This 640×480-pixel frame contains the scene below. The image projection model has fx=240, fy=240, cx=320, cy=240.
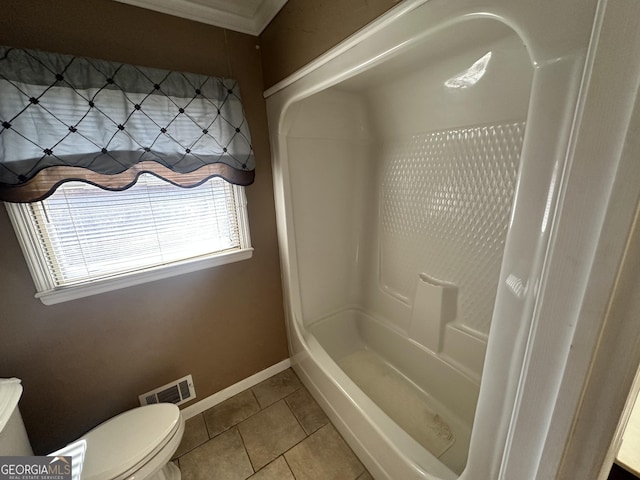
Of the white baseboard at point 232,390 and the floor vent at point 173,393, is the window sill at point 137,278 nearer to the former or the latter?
the floor vent at point 173,393

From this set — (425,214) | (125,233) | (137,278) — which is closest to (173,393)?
(137,278)

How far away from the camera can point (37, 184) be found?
0.98 metres

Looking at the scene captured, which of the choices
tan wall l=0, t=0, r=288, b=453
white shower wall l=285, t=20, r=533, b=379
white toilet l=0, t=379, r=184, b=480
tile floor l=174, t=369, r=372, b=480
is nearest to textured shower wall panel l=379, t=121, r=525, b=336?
white shower wall l=285, t=20, r=533, b=379

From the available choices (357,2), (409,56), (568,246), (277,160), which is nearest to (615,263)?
(568,246)

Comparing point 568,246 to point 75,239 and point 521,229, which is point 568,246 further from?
point 75,239

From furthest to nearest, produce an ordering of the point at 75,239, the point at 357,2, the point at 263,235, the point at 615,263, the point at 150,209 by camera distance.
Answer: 1. the point at 263,235
2. the point at 150,209
3. the point at 75,239
4. the point at 357,2
5. the point at 615,263

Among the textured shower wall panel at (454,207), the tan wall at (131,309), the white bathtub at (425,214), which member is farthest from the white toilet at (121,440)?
the textured shower wall panel at (454,207)

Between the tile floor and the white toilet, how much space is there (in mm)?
244

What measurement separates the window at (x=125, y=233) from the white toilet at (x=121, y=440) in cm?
47

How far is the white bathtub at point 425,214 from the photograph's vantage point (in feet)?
1.79

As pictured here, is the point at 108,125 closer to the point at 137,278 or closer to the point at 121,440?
the point at 137,278

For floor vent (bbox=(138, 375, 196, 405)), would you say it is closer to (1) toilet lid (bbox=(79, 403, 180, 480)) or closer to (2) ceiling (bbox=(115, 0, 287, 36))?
(1) toilet lid (bbox=(79, 403, 180, 480))

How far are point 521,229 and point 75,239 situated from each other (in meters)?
1.74

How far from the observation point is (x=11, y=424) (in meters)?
0.92
